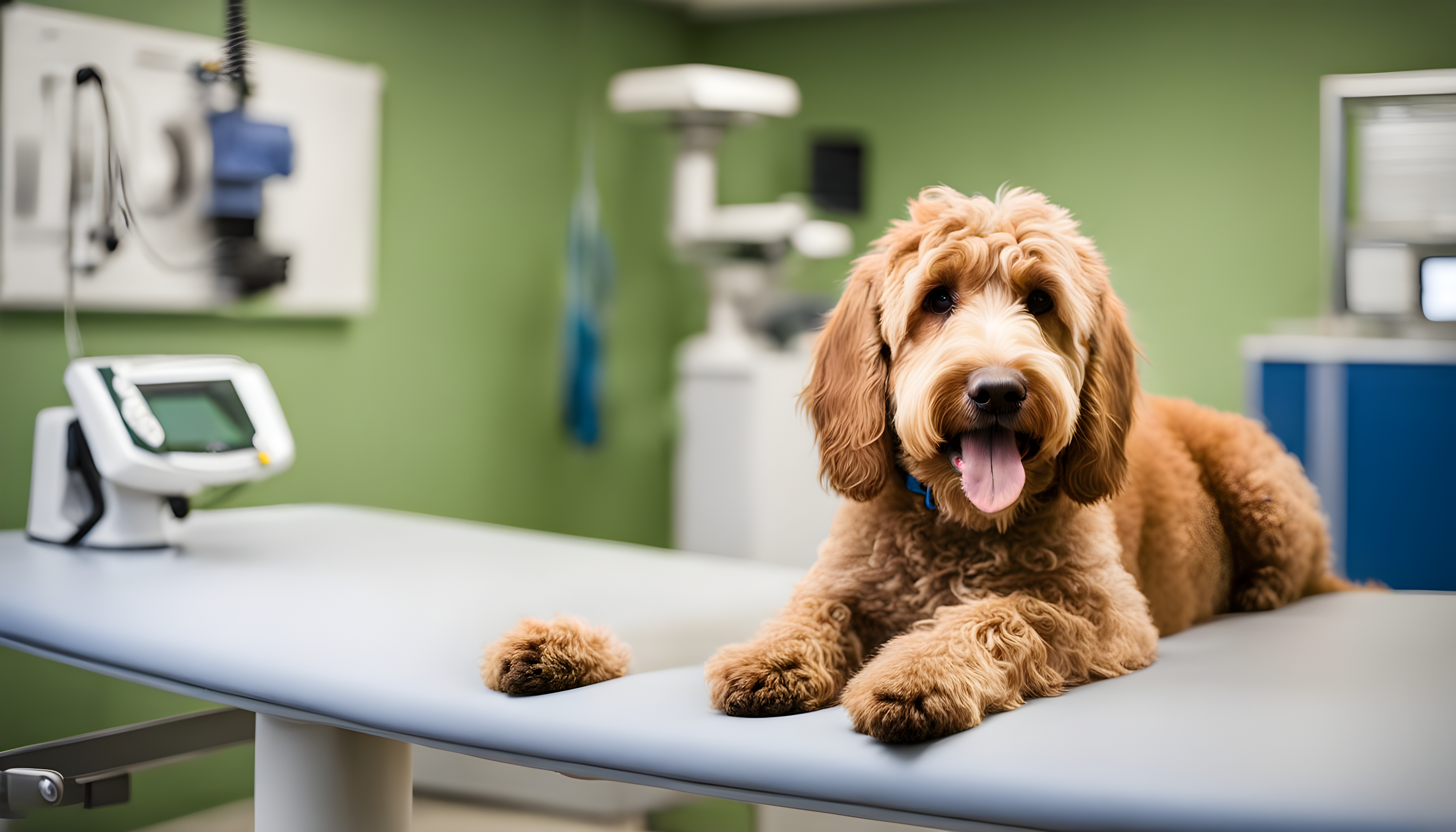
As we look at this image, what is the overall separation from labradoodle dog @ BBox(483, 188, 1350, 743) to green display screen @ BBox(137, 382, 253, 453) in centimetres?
106

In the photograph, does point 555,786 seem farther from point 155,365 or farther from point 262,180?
point 262,180

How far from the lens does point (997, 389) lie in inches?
44.7

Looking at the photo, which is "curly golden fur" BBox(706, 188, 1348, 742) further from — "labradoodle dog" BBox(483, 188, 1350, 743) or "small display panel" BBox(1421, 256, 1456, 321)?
"small display panel" BBox(1421, 256, 1456, 321)

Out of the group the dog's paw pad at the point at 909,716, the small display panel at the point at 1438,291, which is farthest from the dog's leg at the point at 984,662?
the small display panel at the point at 1438,291

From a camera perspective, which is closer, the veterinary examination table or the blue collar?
the veterinary examination table

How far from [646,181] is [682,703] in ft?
12.8

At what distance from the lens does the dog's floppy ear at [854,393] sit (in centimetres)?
128

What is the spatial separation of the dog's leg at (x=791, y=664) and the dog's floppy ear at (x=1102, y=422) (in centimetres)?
28

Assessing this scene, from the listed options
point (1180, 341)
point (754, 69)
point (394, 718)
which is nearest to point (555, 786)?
point (394, 718)

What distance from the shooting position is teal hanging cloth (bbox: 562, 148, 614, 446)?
4.50 metres

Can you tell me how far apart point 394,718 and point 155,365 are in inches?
49.3

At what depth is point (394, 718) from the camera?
4.15 feet

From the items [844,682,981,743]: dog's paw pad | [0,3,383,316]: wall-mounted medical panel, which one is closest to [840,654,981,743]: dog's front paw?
[844,682,981,743]: dog's paw pad

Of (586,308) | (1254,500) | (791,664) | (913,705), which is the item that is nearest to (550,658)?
(791,664)
